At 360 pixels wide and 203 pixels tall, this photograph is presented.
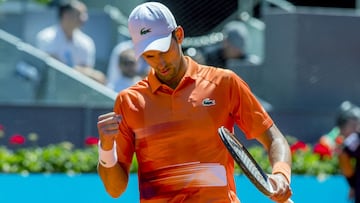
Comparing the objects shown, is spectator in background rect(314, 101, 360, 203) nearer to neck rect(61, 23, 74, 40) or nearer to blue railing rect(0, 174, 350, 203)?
blue railing rect(0, 174, 350, 203)

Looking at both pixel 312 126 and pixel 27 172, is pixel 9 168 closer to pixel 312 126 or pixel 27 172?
pixel 27 172

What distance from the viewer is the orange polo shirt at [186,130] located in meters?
5.33

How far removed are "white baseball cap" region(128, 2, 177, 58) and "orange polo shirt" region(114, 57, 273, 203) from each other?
0.25 metres

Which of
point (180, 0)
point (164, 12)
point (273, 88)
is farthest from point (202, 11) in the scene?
point (164, 12)

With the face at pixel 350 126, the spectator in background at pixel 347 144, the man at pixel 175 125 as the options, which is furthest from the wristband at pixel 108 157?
the face at pixel 350 126

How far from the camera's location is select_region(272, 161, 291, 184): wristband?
5.07 metres

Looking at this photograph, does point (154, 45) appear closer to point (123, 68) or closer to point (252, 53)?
point (123, 68)

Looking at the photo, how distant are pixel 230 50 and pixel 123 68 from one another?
5.25 feet

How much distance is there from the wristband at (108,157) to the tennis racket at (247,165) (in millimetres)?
761

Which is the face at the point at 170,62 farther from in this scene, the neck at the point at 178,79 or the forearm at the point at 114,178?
the forearm at the point at 114,178

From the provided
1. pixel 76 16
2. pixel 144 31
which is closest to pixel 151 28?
pixel 144 31

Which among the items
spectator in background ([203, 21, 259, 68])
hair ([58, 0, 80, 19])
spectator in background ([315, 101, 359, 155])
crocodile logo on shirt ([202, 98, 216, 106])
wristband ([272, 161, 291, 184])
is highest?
crocodile logo on shirt ([202, 98, 216, 106])

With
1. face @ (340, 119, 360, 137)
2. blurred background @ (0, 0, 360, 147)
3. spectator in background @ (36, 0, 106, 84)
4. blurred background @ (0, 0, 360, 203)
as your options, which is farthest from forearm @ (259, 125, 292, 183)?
spectator in background @ (36, 0, 106, 84)

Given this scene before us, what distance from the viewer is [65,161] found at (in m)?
10.2
